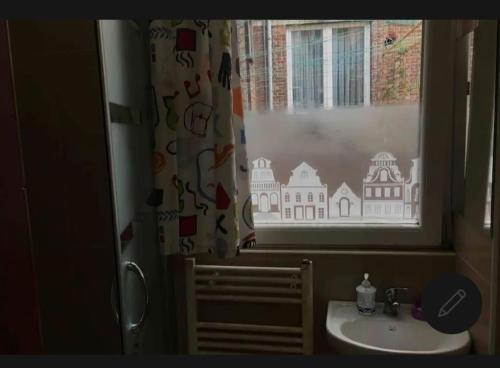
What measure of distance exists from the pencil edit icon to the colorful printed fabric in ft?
2.64

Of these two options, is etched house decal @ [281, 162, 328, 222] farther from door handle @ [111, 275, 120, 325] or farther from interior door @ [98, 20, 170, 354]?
door handle @ [111, 275, 120, 325]

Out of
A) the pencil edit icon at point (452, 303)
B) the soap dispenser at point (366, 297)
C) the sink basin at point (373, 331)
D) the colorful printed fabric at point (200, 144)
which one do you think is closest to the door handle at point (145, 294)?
the colorful printed fabric at point (200, 144)

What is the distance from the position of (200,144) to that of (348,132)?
0.48 m

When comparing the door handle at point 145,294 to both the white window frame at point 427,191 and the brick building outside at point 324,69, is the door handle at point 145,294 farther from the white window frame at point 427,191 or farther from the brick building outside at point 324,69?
the brick building outside at point 324,69

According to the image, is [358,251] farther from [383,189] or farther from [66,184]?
[66,184]

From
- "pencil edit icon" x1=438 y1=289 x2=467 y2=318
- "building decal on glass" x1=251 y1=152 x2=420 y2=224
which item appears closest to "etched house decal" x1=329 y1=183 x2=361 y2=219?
"building decal on glass" x1=251 y1=152 x2=420 y2=224

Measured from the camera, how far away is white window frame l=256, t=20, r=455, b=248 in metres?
1.23

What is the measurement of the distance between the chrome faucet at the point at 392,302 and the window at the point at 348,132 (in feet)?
0.55

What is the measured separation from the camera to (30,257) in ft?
2.78

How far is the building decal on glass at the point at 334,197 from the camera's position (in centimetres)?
134

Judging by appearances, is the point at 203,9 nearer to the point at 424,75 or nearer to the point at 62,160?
the point at 62,160

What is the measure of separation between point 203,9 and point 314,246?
1.19m

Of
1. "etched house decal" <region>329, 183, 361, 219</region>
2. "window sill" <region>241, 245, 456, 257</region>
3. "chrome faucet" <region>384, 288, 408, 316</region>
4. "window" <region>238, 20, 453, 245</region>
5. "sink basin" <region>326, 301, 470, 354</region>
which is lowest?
"sink basin" <region>326, 301, 470, 354</region>

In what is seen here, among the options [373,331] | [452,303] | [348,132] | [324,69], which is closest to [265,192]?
[348,132]
